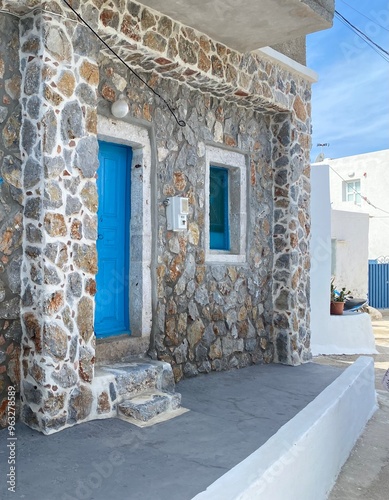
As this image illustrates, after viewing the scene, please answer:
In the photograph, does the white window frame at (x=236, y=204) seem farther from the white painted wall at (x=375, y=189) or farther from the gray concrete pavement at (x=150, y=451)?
the white painted wall at (x=375, y=189)

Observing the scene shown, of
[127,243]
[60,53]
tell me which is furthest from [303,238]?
[60,53]

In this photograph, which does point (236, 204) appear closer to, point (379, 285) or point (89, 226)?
point (89, 226)

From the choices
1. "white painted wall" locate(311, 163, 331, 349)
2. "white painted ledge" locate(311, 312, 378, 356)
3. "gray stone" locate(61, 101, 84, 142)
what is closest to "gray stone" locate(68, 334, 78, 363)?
"gray stone" locate(61, 101, 84, 142)

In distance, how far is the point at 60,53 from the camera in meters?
3.75

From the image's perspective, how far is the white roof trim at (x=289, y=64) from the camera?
6.05 meters

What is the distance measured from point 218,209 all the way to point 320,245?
144 inches

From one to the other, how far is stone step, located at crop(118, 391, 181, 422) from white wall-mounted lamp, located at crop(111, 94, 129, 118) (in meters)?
2.60

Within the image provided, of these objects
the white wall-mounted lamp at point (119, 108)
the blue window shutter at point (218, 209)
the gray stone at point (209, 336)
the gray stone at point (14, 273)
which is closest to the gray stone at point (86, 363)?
the gray stone at point (14, 273)

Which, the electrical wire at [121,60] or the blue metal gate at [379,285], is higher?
the electrical wire at [121,60]

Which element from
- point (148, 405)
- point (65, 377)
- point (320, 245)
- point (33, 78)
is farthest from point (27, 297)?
point (320, 245)

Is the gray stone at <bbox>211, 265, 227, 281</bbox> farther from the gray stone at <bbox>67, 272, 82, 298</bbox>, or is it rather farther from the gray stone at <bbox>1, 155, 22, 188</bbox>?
the gray stone at <bbox>1, 155, 22, 188</bbox>

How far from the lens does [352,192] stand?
838 inches

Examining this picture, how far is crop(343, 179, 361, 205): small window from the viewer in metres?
20.9

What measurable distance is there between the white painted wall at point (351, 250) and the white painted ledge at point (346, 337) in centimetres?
522
